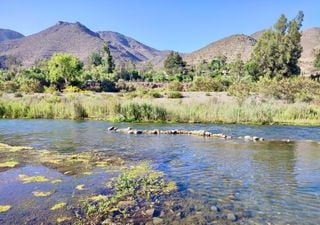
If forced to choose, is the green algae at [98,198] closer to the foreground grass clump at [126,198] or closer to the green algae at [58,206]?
the foreground grass clump at [126,198]

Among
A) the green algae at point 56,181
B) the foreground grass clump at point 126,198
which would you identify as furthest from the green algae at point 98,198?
the green algae at point 56,181

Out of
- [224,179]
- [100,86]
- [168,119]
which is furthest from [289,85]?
[100,86]

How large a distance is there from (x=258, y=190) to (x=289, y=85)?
22138mm

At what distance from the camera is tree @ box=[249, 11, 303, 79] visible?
57750 millimetres

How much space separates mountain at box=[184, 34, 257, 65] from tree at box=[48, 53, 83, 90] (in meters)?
81.9

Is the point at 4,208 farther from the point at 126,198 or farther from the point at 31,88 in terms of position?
the point at 31,88

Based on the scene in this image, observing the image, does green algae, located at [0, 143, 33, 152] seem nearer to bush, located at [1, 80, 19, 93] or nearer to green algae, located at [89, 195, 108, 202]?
green algae, located at [89, 195, 108, 202]

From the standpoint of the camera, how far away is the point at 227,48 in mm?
149625

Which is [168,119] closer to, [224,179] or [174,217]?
[224,179]

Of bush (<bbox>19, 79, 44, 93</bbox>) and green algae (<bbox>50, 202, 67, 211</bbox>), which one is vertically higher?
bush (<bbox>19, 79, 44, 93</bbox>)

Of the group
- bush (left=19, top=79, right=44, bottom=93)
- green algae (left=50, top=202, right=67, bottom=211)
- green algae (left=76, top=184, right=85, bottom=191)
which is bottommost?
green algae (left=50, top=202, right=67, bottom=211)

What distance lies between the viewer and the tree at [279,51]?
57750 millimetres

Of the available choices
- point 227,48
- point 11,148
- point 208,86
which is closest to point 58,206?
point 11,148

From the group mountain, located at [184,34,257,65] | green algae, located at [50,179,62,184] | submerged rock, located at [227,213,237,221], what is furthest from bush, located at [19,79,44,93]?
mountain, located at [184,34,257,65]
